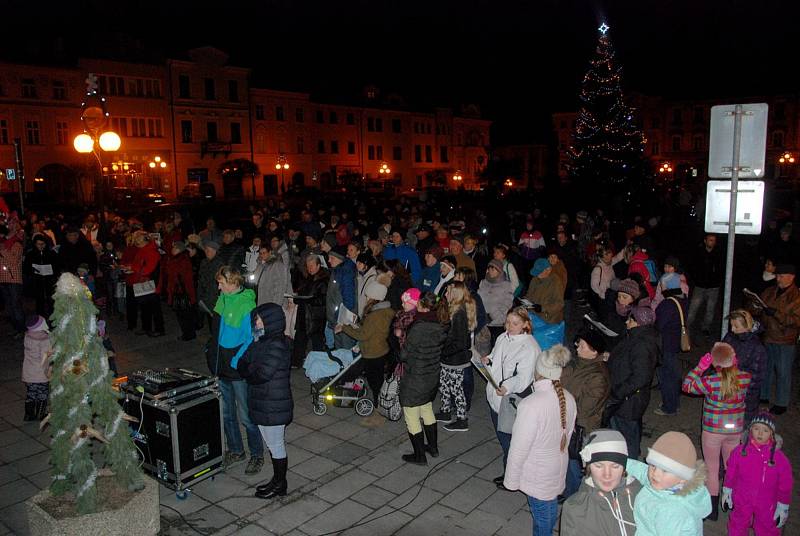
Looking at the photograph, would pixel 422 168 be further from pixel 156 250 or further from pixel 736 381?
pixel 736 381

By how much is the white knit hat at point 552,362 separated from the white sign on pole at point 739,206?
303 centimetres

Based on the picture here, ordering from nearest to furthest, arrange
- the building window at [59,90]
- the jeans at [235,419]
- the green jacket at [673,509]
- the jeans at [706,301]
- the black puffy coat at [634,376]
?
the green jacket at [673,509] < the black puffy coat at [634,376] < the jeans at [235,419] < the jeans at [706,301] < the building window at [59,90]

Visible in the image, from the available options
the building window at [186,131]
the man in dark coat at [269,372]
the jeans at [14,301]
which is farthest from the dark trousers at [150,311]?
the building window at [186,131]

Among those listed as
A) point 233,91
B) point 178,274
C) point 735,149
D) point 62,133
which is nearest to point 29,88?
point 62,133

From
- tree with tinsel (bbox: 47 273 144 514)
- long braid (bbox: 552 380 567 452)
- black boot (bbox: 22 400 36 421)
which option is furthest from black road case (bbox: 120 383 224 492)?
long braid (bbox: 552 380 567 452)

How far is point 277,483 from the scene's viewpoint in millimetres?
5785

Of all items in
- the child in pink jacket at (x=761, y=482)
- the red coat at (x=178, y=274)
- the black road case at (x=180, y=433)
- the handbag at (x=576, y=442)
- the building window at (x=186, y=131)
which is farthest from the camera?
the building window at (x=186, y=131)

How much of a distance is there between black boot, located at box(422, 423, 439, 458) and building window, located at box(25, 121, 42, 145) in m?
42.9

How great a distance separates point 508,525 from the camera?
529 cm

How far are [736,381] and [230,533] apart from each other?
455 cm

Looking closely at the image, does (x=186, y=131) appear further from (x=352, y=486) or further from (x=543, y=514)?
(x=543, y=514)

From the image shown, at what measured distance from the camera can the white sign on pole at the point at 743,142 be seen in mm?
5934

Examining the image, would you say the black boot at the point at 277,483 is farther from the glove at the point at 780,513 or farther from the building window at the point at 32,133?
the building window at the point at 32,133

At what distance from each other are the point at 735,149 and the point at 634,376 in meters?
2.54
